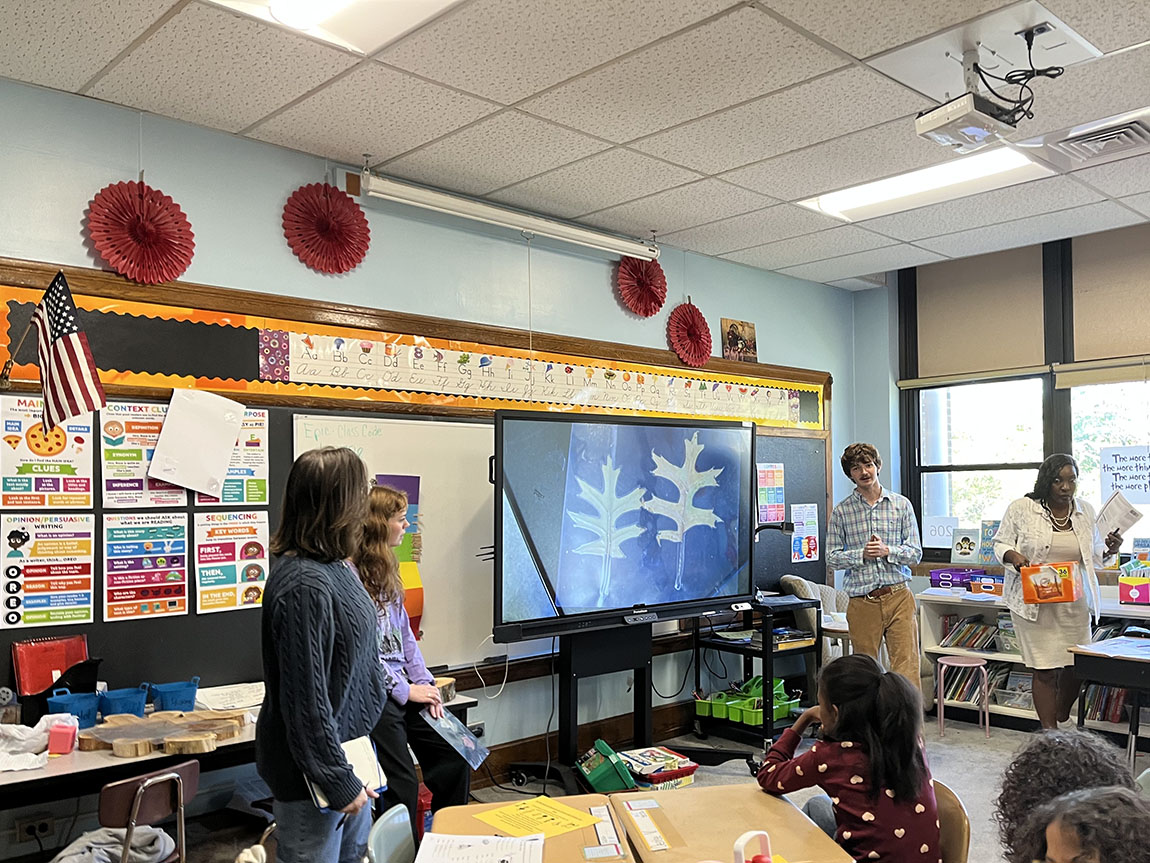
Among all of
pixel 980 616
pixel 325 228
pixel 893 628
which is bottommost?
pixel 980 616

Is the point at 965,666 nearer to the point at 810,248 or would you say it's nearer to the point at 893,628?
the point at 893,628

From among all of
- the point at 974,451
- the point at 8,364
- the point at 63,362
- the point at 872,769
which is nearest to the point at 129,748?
the point at 63,362

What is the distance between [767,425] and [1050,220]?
1.95m

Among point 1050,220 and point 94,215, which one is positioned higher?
point 1050,220

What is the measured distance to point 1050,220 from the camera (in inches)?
195

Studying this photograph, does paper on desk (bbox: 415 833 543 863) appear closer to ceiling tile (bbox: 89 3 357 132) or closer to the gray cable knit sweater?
the gray cable knit sweater

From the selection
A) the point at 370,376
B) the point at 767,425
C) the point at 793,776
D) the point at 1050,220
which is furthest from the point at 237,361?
the point at 1050,220

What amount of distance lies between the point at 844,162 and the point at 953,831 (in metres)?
2.79

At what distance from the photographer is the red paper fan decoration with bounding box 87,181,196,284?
3328mm

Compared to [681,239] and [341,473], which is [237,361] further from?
[681,239]

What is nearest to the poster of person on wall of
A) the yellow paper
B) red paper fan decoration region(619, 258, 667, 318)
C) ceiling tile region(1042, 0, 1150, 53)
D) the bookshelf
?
red paper fan decoration region(619, 258, 667, 318)

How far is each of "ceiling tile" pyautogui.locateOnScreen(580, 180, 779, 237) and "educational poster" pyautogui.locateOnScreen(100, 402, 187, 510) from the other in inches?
94.0

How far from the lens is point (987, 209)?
473 centimetres

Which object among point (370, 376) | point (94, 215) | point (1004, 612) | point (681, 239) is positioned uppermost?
point (681, 239)
